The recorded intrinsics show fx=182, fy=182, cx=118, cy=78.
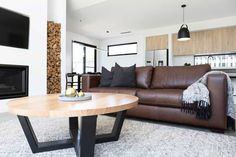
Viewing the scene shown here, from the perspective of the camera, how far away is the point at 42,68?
390 cm

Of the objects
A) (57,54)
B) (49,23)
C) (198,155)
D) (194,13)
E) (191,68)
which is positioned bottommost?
(198,155)

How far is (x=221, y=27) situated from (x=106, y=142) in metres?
5.40

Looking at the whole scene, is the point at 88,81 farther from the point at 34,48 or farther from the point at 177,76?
the point at 177,76

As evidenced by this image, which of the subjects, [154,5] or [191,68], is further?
[154,5]

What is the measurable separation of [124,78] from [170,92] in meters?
1.03

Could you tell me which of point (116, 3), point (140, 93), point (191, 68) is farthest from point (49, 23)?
point (191, 68)

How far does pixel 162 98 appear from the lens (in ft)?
7.96

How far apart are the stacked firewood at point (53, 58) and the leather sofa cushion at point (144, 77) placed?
2.12 m

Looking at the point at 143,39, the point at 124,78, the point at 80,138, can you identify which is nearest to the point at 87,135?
the point at 80,138

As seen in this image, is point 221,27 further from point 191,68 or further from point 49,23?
point 49,23

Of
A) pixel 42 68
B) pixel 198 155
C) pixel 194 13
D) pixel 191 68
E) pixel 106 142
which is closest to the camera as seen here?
pixel 198 155

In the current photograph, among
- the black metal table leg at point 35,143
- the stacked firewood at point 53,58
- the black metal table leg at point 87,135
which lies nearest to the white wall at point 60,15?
the stacked firewood at point 53,58

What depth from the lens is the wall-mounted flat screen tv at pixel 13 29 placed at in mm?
3248

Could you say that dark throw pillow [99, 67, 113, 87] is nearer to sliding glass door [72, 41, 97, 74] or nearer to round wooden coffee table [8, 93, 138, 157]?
round wooden coffee table [8, 93, 138, 157]
